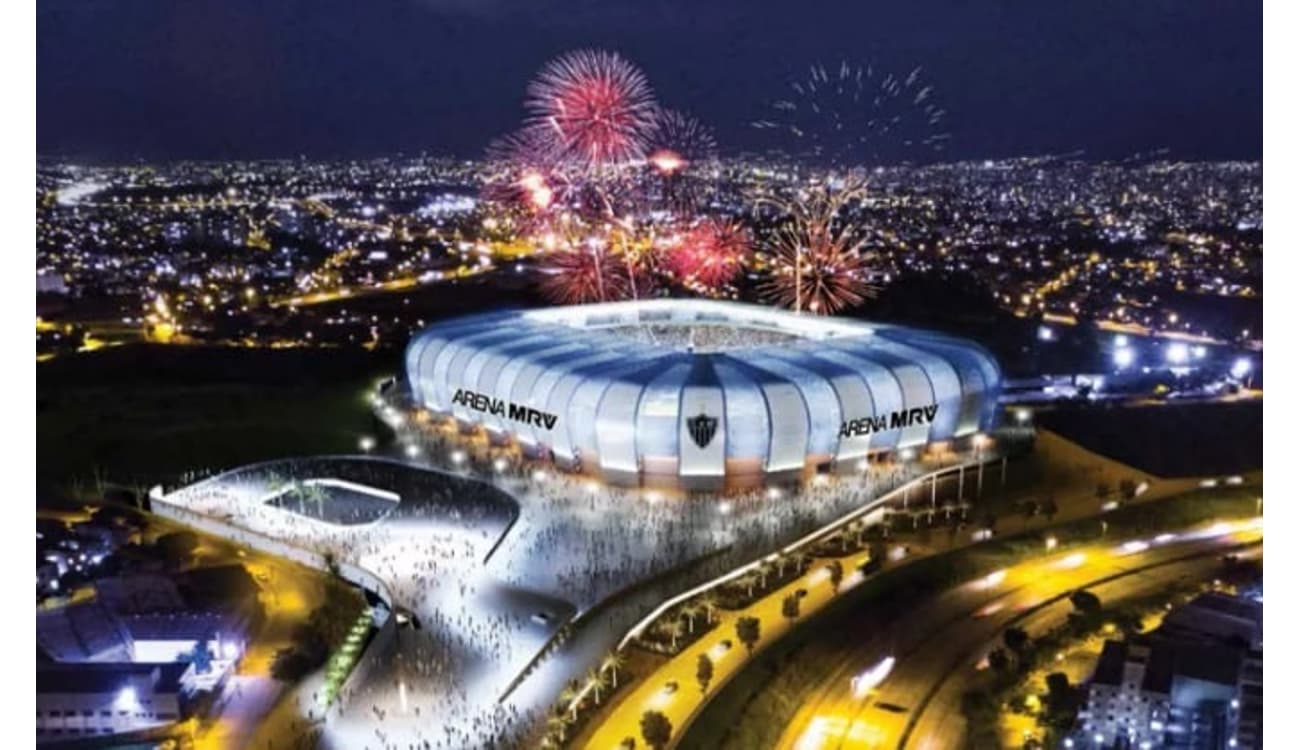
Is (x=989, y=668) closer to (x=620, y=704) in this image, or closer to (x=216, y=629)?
(x=620, y=704)

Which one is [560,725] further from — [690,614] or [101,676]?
[101,676]

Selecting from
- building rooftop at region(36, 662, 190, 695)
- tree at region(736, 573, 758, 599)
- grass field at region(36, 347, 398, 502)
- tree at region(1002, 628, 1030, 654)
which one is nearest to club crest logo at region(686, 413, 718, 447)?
tree at region(736, 573, 758, 599)

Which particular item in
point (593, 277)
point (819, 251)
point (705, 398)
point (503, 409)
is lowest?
point (503, 409)

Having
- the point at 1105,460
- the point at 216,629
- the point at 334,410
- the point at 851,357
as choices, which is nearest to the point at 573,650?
the point at 216,629

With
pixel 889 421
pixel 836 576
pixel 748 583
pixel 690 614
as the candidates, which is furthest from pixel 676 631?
pixel 889 421

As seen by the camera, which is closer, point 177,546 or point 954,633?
point 954,633

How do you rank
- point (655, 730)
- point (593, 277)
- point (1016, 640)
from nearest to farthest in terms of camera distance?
point (655, 730), point (1016, 640), point (593, 277)

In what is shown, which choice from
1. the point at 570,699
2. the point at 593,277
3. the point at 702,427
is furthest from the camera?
the point at 593,277
